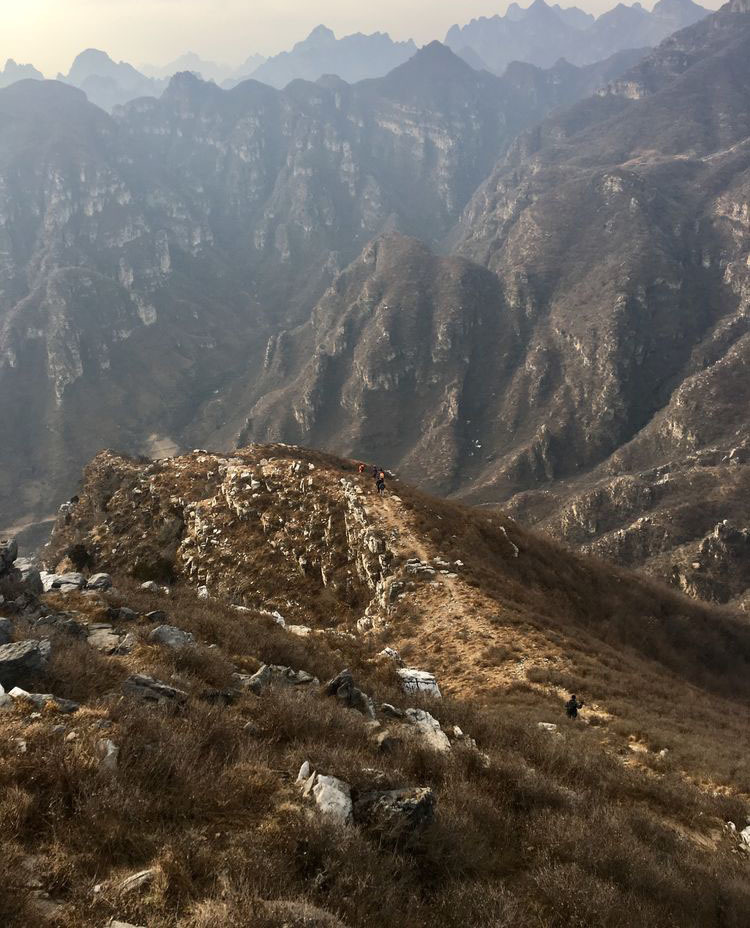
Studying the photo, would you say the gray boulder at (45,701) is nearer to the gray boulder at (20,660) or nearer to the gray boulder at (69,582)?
the gray boulder at (20,660)

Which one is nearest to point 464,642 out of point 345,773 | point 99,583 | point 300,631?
point 300,631

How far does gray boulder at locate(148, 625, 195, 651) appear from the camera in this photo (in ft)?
43.6

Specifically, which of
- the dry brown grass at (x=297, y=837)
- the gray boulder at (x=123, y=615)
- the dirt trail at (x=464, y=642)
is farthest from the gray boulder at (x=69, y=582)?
the dirt trail at (x=464, y=642)

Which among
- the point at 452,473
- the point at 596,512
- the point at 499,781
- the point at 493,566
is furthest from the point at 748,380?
the point at 499,781

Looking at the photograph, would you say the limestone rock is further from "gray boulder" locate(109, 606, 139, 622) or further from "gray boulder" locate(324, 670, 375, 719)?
"gray boulder" locate(109, 606, 139, 622)

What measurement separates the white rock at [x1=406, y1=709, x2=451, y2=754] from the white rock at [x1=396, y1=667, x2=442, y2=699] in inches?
136

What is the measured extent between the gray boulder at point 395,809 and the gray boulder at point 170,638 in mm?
7374

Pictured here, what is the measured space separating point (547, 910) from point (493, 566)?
2769 centimetres

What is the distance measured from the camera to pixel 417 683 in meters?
17.9

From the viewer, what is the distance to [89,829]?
5.72 metres

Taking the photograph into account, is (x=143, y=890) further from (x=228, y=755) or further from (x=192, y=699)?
(x=192, y=699)

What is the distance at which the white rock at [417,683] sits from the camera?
682 inches

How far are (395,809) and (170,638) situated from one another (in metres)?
8.70

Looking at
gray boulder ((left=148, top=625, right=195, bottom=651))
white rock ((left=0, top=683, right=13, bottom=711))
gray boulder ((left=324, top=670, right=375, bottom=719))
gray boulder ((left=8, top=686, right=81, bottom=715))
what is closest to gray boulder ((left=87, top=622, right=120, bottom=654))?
gray boulder ((left=148, top=625, right=195, bottom=651))
